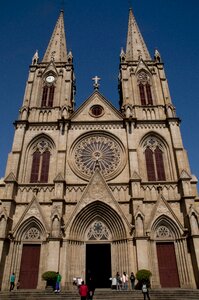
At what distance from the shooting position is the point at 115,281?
1973cm

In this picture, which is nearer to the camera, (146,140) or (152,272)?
(152,272)

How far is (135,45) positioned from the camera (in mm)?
38250

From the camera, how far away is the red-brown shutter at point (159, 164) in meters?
25.7

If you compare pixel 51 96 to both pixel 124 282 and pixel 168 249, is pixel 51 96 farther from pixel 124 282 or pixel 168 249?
Result: pixel 124 282

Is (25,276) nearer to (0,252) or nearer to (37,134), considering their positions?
(0,252)

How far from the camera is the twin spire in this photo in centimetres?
3662

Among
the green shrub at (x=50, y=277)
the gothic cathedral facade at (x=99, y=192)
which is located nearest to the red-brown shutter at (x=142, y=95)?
the gothic cathedral facade at (x=99, y=192)

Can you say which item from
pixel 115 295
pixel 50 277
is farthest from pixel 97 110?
pixel 115 295

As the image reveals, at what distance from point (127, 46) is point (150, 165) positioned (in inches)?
856

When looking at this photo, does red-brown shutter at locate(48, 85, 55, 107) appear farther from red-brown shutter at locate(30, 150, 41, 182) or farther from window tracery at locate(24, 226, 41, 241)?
window tracery at locate(24, 226, 41, 241)

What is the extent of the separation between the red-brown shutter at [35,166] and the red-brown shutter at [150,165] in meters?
11.1

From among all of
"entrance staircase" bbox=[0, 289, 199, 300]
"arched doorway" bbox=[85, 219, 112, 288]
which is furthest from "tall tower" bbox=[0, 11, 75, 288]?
"entrance staircase" bbox=[0, 289, 199, 300]

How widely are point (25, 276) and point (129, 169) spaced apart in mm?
12915

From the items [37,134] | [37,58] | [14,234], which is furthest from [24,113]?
[14,234]
